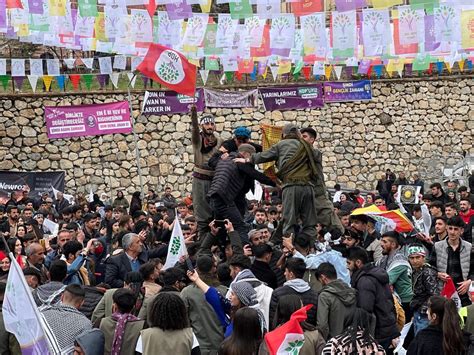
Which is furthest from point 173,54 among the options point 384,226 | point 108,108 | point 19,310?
point 108,108

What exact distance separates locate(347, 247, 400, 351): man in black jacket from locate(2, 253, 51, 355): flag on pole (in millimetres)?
3136

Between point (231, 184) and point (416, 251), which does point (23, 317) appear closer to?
point (416, 251)

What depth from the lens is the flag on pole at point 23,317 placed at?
694 cm

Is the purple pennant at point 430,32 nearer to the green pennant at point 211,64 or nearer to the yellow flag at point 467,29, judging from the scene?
the yellow flag at point 467,29

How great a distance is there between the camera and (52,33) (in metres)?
22.1

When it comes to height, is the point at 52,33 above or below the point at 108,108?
above

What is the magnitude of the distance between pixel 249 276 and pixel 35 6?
508 inches

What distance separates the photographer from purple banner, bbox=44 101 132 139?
28.0m

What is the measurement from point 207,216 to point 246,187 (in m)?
0.85

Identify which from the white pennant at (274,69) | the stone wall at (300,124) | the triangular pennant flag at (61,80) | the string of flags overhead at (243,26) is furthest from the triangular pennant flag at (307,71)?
the triangular pennant flag at (61,80)

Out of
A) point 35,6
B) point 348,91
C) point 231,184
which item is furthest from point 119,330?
point 348,91

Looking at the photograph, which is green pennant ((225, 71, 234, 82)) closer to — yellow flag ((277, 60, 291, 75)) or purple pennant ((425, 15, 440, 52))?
yellow flag ((277, 60, 291, 75))

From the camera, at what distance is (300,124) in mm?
31422

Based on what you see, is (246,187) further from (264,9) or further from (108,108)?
(108,108)
